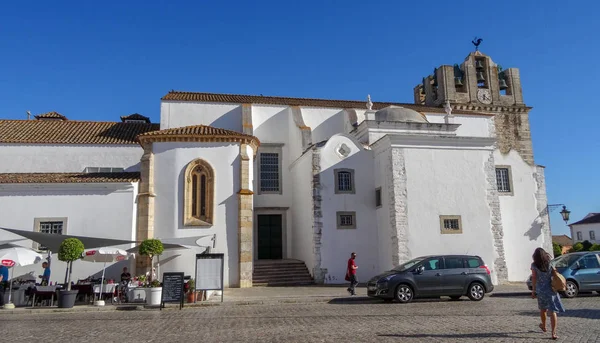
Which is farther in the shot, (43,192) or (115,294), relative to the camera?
(43,192)

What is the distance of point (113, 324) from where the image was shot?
1100 cm

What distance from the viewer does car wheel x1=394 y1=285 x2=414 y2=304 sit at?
14211 mm

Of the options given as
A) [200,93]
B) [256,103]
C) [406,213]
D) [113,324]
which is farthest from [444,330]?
[200,93]

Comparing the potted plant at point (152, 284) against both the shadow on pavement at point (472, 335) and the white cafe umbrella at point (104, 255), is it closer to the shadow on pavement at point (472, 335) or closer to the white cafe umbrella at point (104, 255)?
the white cafe umbrella at point (104, 255)

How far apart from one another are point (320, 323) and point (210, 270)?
17.9 feet

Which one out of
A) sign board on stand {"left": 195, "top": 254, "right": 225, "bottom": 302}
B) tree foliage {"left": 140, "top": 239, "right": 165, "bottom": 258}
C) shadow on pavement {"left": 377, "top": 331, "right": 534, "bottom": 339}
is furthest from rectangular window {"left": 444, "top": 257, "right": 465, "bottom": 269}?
tree foliage {"left": 140, "top": 239, "right": 165, "bottom": 258}

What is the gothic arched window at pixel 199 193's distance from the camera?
1981 centimetres

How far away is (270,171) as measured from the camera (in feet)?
83.1

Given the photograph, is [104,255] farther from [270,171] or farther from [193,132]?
[270,171]

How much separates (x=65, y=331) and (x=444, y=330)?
8.09 metres

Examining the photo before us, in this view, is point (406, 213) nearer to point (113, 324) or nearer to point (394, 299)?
point (394, 299)

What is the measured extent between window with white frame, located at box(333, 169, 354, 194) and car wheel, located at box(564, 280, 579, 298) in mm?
9411

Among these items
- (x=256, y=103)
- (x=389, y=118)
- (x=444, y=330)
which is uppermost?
(x=256, y=103)

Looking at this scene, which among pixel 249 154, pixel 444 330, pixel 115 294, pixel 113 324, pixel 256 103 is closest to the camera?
pixel 444 330
